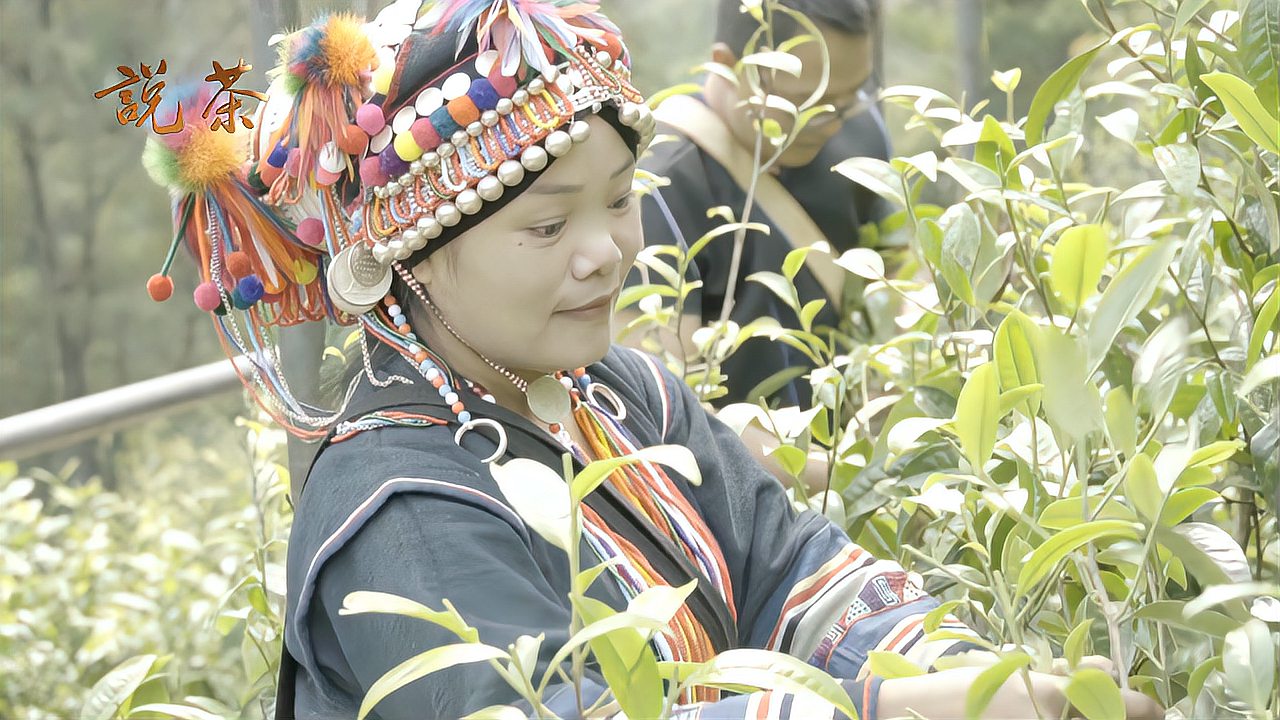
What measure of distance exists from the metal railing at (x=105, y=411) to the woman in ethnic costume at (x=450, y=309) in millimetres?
265

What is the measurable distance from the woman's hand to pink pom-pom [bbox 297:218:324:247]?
0.56 metres

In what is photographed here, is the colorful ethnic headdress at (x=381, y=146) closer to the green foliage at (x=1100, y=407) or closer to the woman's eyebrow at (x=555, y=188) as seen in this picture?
the woman's eyebrow at (x=555, y=188)

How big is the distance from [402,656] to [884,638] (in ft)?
1.25

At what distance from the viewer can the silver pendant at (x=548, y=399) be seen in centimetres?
107

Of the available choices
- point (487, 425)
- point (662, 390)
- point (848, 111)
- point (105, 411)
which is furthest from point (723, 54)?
point (487, 425)

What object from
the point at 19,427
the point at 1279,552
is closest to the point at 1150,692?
the point at 1279,552

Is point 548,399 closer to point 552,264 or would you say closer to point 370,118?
point 552,264

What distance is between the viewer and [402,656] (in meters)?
0.88

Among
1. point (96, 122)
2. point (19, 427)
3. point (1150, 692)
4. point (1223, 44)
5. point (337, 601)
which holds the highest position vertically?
point (96, 122)

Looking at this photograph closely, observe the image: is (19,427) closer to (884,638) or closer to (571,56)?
(571,56)

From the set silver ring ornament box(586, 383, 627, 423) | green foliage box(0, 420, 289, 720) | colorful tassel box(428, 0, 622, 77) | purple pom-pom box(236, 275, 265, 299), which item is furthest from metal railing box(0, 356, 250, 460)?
colorful tassel box(428, 0, 622, 77)

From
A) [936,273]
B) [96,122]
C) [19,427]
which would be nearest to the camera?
[936,273]

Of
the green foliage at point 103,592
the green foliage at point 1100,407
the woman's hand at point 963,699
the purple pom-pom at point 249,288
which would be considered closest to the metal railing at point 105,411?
the green foliage at point 103,592

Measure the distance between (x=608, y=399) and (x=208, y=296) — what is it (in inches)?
13.1
